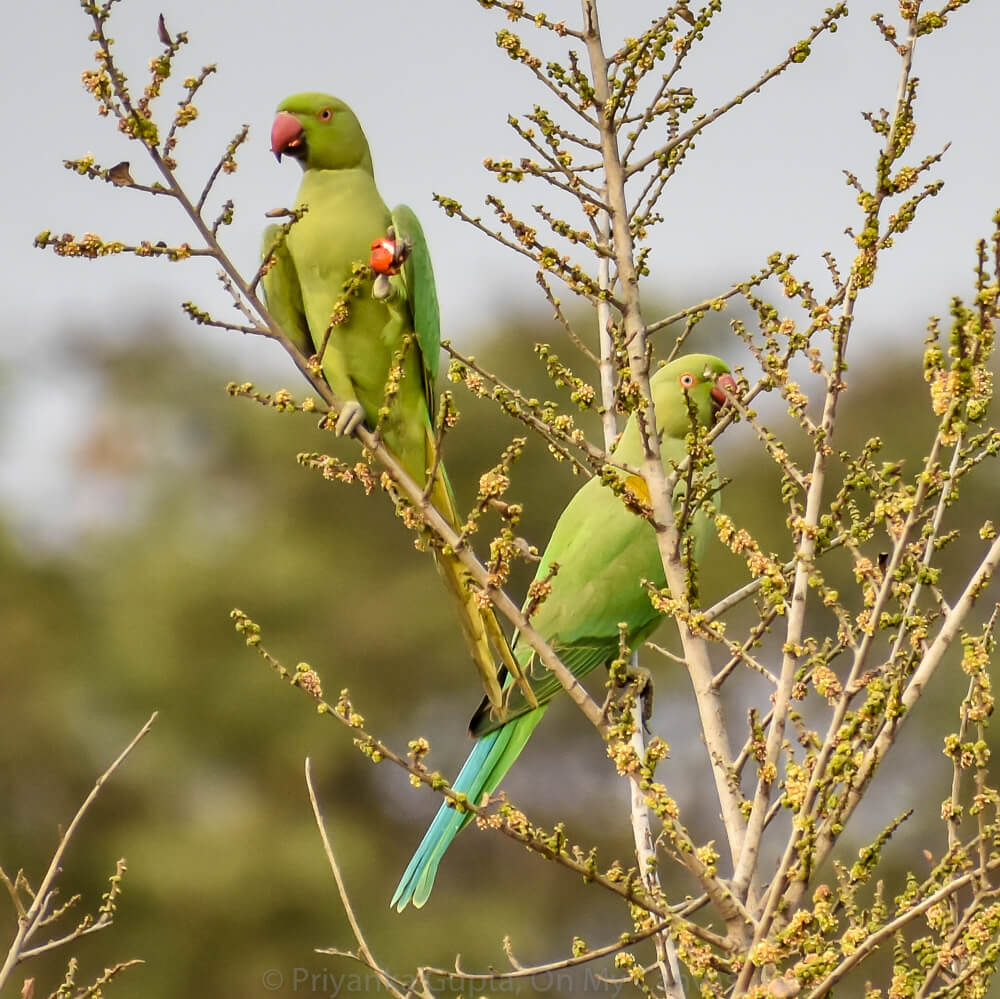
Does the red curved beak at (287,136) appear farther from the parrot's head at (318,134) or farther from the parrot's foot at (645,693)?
the parrot's foot at (645,693)

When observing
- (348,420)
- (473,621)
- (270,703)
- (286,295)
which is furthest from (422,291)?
(270,703)

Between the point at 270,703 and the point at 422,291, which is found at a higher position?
the point at 422,291

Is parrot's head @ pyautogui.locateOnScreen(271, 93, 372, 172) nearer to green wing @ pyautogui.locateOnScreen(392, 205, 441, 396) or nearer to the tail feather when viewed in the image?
green wing @ pyautogui.locateOnScreen(392, 205, 441, 396)

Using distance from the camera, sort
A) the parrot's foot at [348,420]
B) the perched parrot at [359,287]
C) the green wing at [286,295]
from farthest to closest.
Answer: the green wing at [286,295] < the perched parrot at [359,287] < the parrot's foot at [348,420]

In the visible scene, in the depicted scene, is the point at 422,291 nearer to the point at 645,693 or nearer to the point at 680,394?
the point at 680,394

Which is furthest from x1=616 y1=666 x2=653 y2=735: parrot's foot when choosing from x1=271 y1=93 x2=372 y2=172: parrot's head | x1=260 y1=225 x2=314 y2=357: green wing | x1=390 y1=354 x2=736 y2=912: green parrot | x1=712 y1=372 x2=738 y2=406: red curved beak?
x1=271 y1=93 x2=372 y2=172: parrot's head

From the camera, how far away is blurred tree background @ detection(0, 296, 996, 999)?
1962cm

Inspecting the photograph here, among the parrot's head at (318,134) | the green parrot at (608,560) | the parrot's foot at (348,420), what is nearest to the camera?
the parrot's foot at (348,420)

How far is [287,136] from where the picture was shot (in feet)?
12.4

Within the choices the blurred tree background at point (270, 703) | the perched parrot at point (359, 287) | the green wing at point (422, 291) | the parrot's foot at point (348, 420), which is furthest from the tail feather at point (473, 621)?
the blurred tree background at point (270, 703)

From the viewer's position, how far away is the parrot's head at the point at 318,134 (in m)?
3.77

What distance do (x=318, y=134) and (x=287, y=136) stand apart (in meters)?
0.08

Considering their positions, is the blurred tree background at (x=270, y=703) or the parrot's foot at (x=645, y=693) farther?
the blurred tree background at (x=270, y=703)

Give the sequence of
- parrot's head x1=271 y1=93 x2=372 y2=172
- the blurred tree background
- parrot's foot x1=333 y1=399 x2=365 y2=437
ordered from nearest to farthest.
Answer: parrot's foot x1=333 y1=399 x2=365 y2=437
parrot's head x1=271 y1=93 x2=372 y2=172
the blurred tree background
